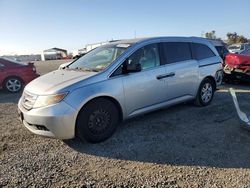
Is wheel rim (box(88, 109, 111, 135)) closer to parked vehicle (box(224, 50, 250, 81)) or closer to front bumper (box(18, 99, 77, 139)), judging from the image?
front bumper (box(18, 99, 77, 139))

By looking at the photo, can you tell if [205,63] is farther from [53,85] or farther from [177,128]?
[53,85]

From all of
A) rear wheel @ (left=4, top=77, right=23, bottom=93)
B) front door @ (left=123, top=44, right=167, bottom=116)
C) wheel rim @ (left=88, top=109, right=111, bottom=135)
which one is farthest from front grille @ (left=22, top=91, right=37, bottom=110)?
rear wheel @ (left=4, top=77, right=23, bottom=93)

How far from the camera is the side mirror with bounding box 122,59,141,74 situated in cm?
523

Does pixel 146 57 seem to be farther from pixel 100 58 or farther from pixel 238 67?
pixel 238 67

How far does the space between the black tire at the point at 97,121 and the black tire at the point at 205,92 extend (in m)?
2.59

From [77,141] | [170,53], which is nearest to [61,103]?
[77,141]

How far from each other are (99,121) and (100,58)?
1.45 metres

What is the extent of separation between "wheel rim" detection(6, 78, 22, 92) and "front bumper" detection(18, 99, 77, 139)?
6601 mm

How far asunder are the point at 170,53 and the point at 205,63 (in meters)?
1.21

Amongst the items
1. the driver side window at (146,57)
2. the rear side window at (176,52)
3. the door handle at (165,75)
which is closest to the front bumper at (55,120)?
the driver side window at (146,57)

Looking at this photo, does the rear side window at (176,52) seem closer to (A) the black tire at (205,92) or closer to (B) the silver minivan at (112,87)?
(B) the silver minivan at (112,87)

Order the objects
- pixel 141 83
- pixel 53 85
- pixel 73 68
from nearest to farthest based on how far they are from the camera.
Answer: pixel 53 85, pixel 141 83, pixel 73 68

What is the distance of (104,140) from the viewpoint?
4992 millimetres

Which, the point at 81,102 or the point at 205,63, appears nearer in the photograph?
the point at 81,102
